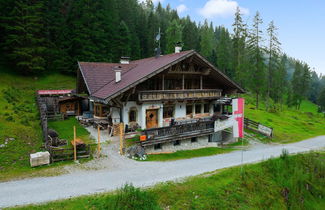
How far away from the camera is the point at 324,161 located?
15.9m

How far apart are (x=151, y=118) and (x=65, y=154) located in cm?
820

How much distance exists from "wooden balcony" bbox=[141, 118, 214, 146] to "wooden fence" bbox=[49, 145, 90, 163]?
12.6ft

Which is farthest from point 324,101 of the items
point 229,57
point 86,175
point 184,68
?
point 86,175

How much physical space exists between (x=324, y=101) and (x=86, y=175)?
9268 centimetres

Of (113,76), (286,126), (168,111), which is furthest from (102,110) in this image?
(286,126)

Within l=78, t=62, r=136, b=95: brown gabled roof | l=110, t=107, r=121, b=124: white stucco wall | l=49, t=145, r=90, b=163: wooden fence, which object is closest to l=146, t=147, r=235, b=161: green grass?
l=49, t=145, r=90, b=163: wooden fence

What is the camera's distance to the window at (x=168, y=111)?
20.2 metres

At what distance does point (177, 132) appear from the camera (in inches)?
665

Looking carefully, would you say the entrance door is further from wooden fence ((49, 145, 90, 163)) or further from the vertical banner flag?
the vertical banner flag

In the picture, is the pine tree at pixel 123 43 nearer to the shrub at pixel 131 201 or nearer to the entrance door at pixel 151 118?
the entrance door at pixel 151 118

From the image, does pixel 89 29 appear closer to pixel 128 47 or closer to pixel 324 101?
pixel 128 47

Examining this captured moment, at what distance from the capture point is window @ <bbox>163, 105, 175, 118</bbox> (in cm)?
2025

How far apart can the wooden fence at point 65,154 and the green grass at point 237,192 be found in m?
4.64

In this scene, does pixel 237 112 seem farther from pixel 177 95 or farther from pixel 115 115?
pixel 115 115
